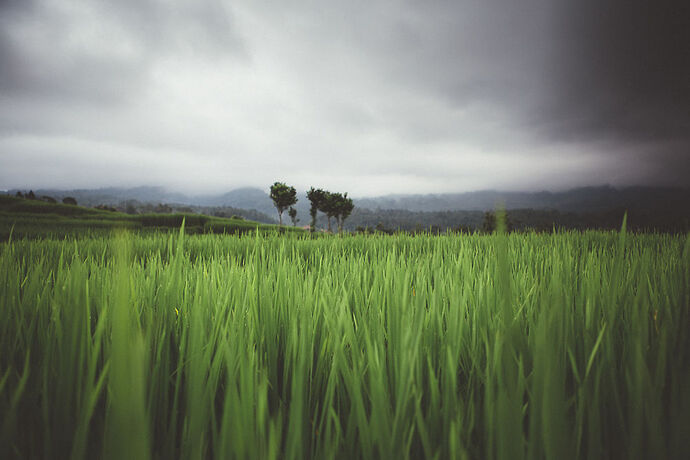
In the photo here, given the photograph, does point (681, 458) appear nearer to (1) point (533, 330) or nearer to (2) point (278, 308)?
(1) point (533, 330)

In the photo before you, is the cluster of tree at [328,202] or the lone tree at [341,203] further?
the lone tree at [341,203]

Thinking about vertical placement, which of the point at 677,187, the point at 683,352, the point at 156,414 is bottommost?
the point at 156,414

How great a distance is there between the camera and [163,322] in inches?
23.0

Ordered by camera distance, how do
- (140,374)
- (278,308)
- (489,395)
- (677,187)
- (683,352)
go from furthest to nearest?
(677,187) → (278,308) → (683,352) → (489,395) → (140,374)

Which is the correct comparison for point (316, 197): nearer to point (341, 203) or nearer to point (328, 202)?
point (328, 202)

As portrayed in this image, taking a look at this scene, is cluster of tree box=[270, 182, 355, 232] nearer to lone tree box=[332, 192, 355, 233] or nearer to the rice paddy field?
lone tree box=[332, 192, 355, 233]

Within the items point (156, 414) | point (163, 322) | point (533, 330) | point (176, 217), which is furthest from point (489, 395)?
point (176, 217)

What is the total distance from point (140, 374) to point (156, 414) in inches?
10.4

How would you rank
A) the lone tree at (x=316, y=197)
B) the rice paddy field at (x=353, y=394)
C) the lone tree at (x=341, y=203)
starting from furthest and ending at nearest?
Result: the lone tree at (x=341, y=203) → the lone tree at (x=316, y=197) → the rice paddy field at (x=353, y=394)

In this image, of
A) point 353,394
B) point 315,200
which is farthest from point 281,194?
point 353,394

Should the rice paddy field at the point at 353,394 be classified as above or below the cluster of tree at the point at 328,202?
below

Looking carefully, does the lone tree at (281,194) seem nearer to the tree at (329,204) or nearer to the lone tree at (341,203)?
the tree at (329,204)

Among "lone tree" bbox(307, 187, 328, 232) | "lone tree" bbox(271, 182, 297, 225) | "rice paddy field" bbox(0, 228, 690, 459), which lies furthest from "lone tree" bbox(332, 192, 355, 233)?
"rice paddy field" bbox(0, 228, 690, 459)

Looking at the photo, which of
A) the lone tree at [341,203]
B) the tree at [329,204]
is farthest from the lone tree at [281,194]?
the lone tree at [341,203]
